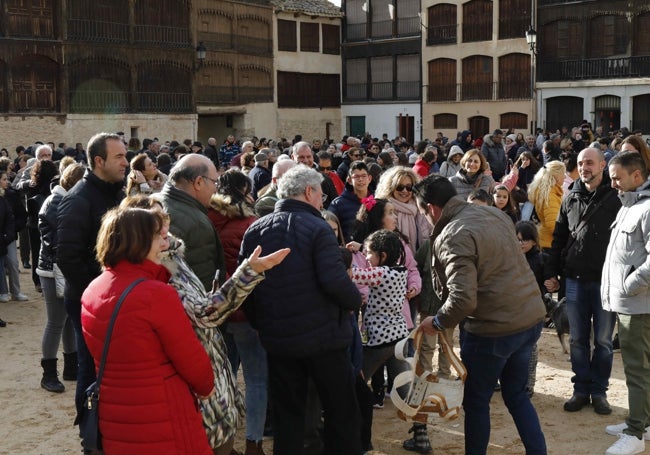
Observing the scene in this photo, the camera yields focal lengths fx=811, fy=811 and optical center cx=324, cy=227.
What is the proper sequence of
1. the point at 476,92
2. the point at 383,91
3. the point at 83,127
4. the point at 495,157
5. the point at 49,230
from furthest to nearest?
the point at 383,91, the point at 476,92, the point at 83,127, the point at 495,157, the point at 49,230

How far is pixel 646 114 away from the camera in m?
32.8

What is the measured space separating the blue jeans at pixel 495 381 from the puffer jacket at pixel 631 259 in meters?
0.80

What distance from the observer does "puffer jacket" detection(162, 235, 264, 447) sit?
4.02 meters

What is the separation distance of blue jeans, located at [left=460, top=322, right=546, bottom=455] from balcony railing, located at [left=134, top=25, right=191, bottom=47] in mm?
29813

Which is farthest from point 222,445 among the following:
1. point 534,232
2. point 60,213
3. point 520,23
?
point 520,23

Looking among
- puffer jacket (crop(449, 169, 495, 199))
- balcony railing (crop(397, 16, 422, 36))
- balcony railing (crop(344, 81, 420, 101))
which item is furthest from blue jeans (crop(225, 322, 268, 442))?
balcony railing (crop(397, 16, 422, 36))

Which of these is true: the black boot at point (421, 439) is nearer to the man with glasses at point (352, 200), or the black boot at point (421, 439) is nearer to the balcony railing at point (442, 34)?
the man with glasses at point (352, 200)

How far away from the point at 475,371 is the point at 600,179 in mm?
2217

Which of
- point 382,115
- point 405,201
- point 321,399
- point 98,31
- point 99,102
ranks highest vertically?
point 98,31

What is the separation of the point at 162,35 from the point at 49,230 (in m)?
27.8

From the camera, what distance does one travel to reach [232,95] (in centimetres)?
3638

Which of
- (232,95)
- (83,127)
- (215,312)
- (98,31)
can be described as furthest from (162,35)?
(215,312)

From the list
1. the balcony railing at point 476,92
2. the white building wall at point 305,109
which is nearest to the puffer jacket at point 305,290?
the balcony railing at point 476,92

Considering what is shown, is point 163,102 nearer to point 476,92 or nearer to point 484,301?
point 476,92
